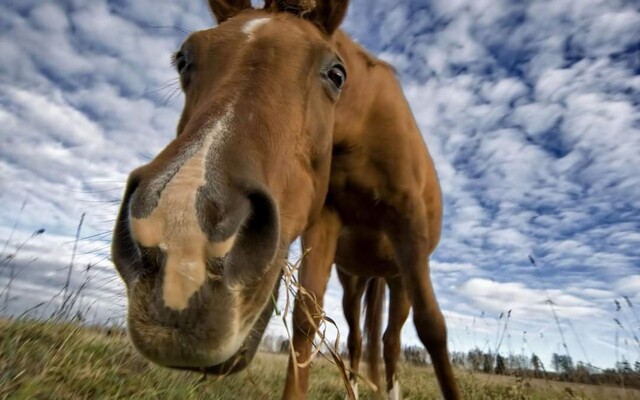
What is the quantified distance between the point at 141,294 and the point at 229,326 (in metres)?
0.30

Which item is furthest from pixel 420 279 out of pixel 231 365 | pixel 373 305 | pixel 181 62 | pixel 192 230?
pixel 373 305

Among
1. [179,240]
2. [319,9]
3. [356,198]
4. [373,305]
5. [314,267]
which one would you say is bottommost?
[179,240]

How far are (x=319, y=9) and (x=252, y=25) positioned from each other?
90cm

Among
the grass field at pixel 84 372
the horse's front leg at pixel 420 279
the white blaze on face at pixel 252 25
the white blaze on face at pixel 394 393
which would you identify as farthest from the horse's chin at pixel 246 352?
the white blaze on face at pixel 394 393

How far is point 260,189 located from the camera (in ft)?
5.75

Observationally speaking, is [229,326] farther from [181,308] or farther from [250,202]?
[250,202]

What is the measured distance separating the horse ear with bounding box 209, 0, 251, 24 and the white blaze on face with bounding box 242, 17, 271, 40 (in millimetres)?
831

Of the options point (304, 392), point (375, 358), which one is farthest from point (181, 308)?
point (375, 358)

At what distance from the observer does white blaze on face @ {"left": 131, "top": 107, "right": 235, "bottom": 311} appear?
1460mm

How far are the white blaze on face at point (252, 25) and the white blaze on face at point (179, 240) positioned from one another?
138cm

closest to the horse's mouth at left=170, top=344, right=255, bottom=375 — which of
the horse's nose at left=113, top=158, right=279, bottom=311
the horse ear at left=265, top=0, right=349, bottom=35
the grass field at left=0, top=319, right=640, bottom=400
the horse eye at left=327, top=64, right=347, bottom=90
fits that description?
the grass field at left=0, top=319, right=640, bottom=400

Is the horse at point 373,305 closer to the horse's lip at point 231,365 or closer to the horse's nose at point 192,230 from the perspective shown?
the horse's lip at point 231,365

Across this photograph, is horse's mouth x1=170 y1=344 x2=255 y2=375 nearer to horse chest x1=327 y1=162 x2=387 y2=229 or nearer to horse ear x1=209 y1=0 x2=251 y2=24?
horse chest x1=327 y1=162 x2=387 y2=229

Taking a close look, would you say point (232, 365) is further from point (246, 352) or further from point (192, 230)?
point (192, 230)
